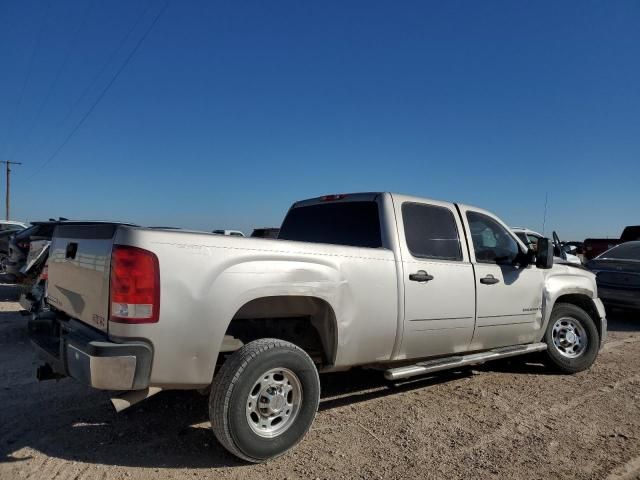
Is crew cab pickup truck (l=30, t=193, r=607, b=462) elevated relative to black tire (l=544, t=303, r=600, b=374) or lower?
elevated

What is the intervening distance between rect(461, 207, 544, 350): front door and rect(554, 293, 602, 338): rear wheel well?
80 cm

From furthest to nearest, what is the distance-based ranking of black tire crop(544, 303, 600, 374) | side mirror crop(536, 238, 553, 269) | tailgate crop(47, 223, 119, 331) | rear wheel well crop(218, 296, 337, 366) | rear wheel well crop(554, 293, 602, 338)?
1. rear wheel well crop(554, 293, 602, 338)
2. black tire crop(544, 303, 600, 374)
3. side mirror crop(536, 238, 553, 269)
4. rear wheel well crop(218, 296, 337, 366)
5. tailgate crop(47, 223, 119, 331)

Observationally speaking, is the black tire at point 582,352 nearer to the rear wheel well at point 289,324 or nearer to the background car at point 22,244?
the rear wheel well at point 289,324

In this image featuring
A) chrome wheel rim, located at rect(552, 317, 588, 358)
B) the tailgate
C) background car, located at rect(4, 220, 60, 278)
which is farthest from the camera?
background car, located at rect(4, 220, 60, 278)

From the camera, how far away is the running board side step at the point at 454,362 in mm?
3979

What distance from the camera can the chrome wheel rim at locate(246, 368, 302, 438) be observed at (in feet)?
10.5

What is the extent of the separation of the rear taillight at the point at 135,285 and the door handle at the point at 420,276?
2165 millimetres

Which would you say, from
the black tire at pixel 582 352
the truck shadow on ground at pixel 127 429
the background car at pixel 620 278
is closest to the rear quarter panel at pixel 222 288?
the truck shadow on ground at pixel 127 429

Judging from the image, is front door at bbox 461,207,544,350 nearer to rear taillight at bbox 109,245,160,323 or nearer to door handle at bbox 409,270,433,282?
door handle at bbox 409,270,433,282

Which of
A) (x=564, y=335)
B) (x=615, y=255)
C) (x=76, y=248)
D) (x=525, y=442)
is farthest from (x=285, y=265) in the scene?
(x=615, y=255)

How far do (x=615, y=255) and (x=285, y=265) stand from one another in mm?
9387

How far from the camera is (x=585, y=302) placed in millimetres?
5930

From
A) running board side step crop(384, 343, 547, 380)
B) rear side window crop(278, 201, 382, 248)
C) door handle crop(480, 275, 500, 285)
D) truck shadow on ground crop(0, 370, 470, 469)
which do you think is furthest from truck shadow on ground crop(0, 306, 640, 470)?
rear side window crop(278, 201, 382, 248)

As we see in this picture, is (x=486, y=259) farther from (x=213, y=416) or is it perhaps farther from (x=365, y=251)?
(x=213, y=416)
